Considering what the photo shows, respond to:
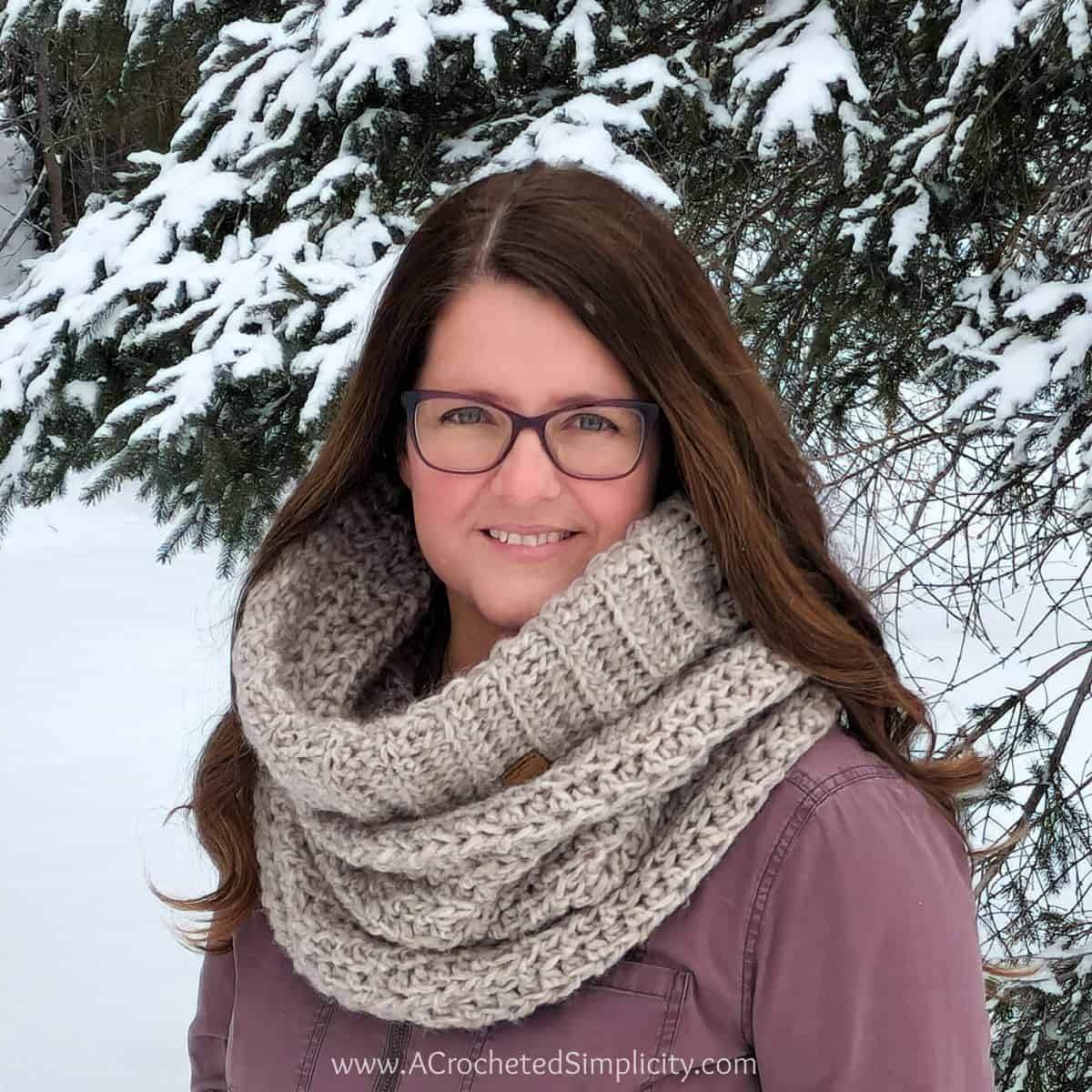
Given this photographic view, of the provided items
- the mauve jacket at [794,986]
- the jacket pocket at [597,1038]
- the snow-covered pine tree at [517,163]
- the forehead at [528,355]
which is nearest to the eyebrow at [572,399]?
the forehead at [528,355]

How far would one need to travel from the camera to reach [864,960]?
1.04m

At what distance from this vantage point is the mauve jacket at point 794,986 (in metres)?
1.04

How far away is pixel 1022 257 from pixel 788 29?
66 cm

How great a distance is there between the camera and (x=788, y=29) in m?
2.45

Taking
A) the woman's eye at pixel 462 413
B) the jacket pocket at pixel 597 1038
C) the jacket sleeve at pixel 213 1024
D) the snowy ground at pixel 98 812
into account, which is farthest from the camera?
the snowy ground at pixel 98 812

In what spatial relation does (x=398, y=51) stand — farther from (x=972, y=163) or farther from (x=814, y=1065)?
(x=814, y=1065)

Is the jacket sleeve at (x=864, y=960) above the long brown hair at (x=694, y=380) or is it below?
below

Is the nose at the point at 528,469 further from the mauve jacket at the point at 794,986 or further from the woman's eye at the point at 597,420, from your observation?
the mauve jacket at the point at 794,986

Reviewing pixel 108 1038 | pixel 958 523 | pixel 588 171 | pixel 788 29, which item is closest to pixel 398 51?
pixel 788 29

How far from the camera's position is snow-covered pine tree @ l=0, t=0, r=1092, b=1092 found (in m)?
2.23

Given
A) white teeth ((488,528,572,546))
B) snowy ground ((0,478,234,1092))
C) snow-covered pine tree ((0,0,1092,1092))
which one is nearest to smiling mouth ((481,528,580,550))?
white teeth ((488,528,572,546))

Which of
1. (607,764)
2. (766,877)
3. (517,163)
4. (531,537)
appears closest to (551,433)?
(531,537)

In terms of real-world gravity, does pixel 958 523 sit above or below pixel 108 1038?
above

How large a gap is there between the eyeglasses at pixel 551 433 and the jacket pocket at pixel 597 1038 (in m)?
0.50
